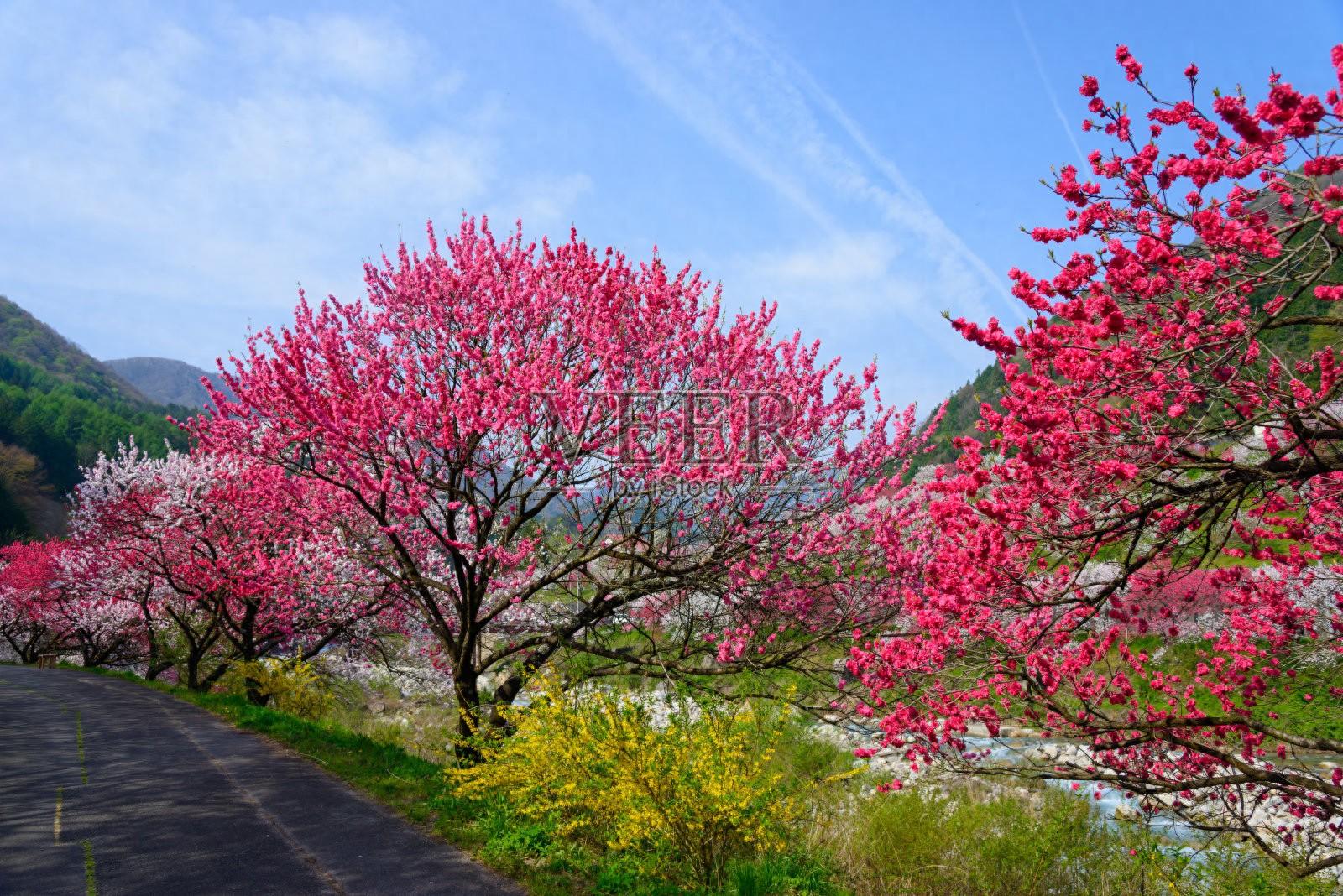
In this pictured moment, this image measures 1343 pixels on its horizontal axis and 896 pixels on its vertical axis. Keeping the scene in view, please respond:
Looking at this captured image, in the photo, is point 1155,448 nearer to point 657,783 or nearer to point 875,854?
point 657,783

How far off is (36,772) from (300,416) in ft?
18.0

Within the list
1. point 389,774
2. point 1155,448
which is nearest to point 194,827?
point 389,774

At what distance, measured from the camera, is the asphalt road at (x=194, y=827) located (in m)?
6.15

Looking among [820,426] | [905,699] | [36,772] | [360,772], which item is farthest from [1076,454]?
[36,772]

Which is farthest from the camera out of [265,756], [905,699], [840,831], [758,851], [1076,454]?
[265,756]

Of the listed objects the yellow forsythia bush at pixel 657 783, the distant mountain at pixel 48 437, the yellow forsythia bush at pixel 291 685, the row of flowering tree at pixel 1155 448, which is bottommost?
the yellow forsythia bush at pixel 291 685

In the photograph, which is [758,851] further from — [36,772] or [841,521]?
[36,772]

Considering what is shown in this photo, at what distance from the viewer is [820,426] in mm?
9719

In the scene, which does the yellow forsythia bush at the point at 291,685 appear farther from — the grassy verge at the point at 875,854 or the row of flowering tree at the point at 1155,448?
the row of flowering tree at the point at 1155,448

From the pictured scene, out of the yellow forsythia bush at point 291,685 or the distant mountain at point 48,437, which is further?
the distant mountain at point 48,437

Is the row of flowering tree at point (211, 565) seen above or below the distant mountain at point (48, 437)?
below

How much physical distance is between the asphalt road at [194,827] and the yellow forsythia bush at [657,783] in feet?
3.05

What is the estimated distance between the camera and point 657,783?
6238 mm

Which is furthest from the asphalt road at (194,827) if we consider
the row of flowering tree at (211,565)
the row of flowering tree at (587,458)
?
the row of flowering tree at (211,565)
